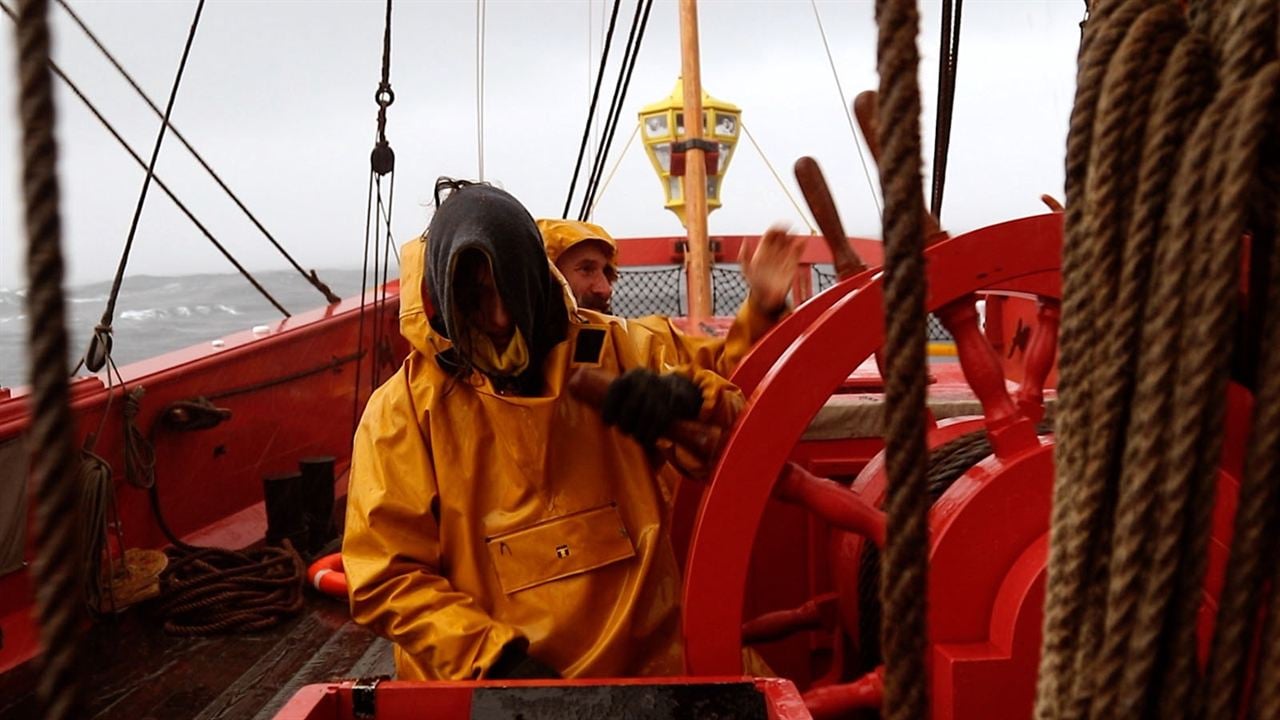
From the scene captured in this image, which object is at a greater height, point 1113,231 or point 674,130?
point 674,130

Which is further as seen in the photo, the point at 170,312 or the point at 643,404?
the point at 170,312

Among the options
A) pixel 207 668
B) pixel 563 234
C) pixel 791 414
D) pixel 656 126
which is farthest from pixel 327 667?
pixel 656 126

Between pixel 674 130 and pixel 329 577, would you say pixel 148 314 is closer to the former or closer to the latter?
pixel 674 130

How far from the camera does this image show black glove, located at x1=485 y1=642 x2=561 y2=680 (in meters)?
1.69

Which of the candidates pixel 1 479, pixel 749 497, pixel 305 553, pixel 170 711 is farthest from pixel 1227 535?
pixel 305 553

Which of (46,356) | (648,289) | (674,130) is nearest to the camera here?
(46,356)

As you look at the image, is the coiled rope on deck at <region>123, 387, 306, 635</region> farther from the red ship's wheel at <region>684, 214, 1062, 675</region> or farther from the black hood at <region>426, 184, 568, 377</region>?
the red ship's wheel at <region>684, 214, 1062, 675</region>

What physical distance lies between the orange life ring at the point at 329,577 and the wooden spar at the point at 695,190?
2.01 metres

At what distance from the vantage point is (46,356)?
50 centimetres

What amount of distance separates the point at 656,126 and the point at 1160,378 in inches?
314

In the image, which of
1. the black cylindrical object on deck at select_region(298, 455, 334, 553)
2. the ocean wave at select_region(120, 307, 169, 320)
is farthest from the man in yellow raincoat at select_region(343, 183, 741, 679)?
the ocean wave at select_region(120, 307, 169, 320)

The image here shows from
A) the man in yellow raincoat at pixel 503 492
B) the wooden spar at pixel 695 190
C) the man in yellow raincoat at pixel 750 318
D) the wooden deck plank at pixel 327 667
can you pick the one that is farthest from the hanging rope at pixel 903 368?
the wooden spar at pixel 695 190

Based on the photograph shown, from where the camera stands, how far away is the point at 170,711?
2500mm

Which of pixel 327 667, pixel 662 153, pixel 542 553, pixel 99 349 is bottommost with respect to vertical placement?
pixel 327 667
